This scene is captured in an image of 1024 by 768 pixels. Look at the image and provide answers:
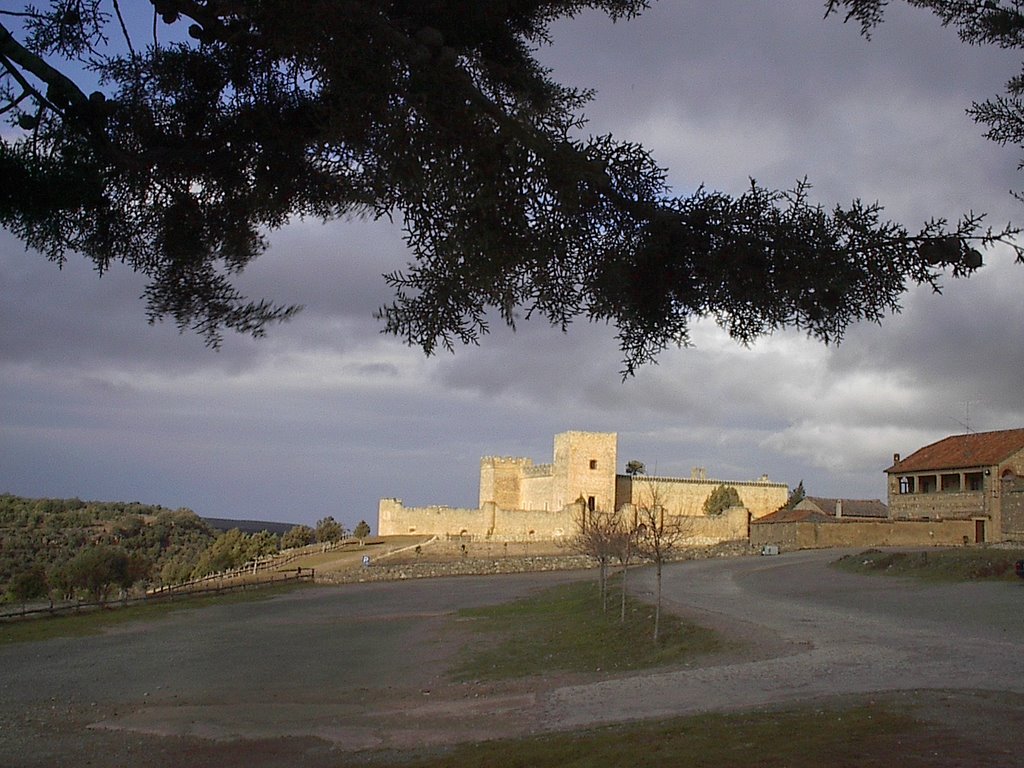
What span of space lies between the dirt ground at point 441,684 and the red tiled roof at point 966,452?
16078 millimetres

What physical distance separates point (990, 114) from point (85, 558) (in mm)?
42315

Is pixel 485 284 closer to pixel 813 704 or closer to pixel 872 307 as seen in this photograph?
pixel 872 307

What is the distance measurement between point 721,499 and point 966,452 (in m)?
23.4

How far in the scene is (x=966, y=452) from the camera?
4300 centimetres

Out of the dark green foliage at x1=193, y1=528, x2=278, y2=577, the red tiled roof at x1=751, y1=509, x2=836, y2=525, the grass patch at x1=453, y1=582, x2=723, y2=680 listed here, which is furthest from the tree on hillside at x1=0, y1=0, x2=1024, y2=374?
the dark green foliage at x1=193, y1=528, x2=278, y2=577

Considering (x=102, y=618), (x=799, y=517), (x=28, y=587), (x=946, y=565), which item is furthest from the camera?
(x=799, y=517)

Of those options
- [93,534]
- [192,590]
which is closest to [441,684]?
[192,590]

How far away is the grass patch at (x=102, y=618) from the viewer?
2861 cm

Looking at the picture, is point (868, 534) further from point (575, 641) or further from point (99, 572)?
point (99, 572)

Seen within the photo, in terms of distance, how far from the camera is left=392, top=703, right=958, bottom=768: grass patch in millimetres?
8219

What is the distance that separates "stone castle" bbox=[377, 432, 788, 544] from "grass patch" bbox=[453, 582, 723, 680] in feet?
95.9

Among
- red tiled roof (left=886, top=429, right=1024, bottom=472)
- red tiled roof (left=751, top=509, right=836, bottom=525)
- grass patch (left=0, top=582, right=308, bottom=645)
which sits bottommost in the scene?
grass patch (left=0, top=582, right=308, bottom=645)

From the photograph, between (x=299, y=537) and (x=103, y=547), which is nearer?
(x=103, y=547)

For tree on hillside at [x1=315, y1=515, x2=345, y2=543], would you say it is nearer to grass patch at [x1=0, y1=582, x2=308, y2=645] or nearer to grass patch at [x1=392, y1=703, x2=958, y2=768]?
grass patch at [x1=0, y1=582, x2=308, y2=645]
